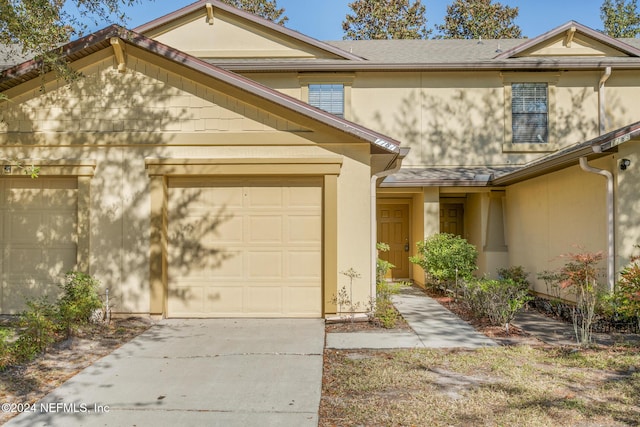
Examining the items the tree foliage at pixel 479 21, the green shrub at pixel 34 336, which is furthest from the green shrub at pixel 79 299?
the tree foliage at pixel 479 21

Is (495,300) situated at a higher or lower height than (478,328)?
higher

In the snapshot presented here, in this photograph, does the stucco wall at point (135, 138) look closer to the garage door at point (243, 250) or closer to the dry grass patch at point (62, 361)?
the garage door at point (243, 250)

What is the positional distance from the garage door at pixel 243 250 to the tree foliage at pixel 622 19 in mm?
30710

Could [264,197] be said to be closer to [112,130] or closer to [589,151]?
[112,130]

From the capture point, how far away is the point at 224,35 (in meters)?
13.5

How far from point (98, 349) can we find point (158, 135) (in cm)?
358

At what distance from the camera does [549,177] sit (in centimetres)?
1010

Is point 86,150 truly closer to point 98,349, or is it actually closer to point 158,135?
point 158,135

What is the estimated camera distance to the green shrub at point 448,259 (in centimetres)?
1085

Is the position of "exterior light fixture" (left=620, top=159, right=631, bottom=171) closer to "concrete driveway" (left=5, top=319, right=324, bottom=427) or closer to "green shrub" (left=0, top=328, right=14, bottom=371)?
"concrete driveway" (left=5, top=319, right=324, bottom=427)

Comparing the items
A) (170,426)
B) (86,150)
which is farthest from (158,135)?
(170,426)

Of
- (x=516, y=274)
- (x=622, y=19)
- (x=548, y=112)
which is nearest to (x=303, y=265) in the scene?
(x=516, y=274)

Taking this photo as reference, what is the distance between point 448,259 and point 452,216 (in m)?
3.58

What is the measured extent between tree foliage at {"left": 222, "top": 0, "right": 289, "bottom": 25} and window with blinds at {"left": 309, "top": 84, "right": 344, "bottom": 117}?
18.0 meters
